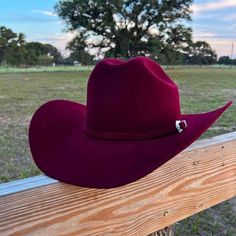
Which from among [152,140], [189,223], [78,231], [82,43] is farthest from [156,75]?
[82,43]

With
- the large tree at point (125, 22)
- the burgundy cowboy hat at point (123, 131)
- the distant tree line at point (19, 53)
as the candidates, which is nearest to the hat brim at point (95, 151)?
the burgundy cowboy hat at point (123, 131)

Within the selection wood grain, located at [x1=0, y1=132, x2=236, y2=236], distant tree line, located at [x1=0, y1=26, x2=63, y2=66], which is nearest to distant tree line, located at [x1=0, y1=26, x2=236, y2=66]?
distant tree line, located at [x1=0, y1=26, x2=63, y2=66]

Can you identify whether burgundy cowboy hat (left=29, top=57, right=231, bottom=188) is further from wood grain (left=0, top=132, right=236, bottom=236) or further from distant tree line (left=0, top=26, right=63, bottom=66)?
distant tree line (left=0, top=26, right=63, bottom=66)

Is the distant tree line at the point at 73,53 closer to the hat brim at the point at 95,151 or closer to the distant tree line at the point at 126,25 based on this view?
the distant tree line at the point at 126,25

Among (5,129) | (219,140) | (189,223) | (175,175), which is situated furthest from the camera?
(5,129)

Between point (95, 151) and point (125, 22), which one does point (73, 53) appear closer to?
point (125, 22)

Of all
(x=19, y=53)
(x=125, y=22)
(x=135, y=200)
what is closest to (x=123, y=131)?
(x=135, y=200)

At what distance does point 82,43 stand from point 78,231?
1392 inches

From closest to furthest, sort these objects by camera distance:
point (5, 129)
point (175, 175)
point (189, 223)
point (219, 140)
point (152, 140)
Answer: point (152, 140)
point (175, 175)
point (219, 140)
point (189, 223)
point (5, 129)

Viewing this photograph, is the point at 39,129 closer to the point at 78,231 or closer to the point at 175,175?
the point at 78,231

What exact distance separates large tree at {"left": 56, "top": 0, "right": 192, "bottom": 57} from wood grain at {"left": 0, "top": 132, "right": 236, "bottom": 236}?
33.7 m

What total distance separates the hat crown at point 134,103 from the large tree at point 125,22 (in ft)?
111

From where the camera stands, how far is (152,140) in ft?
2.82

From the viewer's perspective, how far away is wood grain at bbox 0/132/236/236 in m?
0.80
